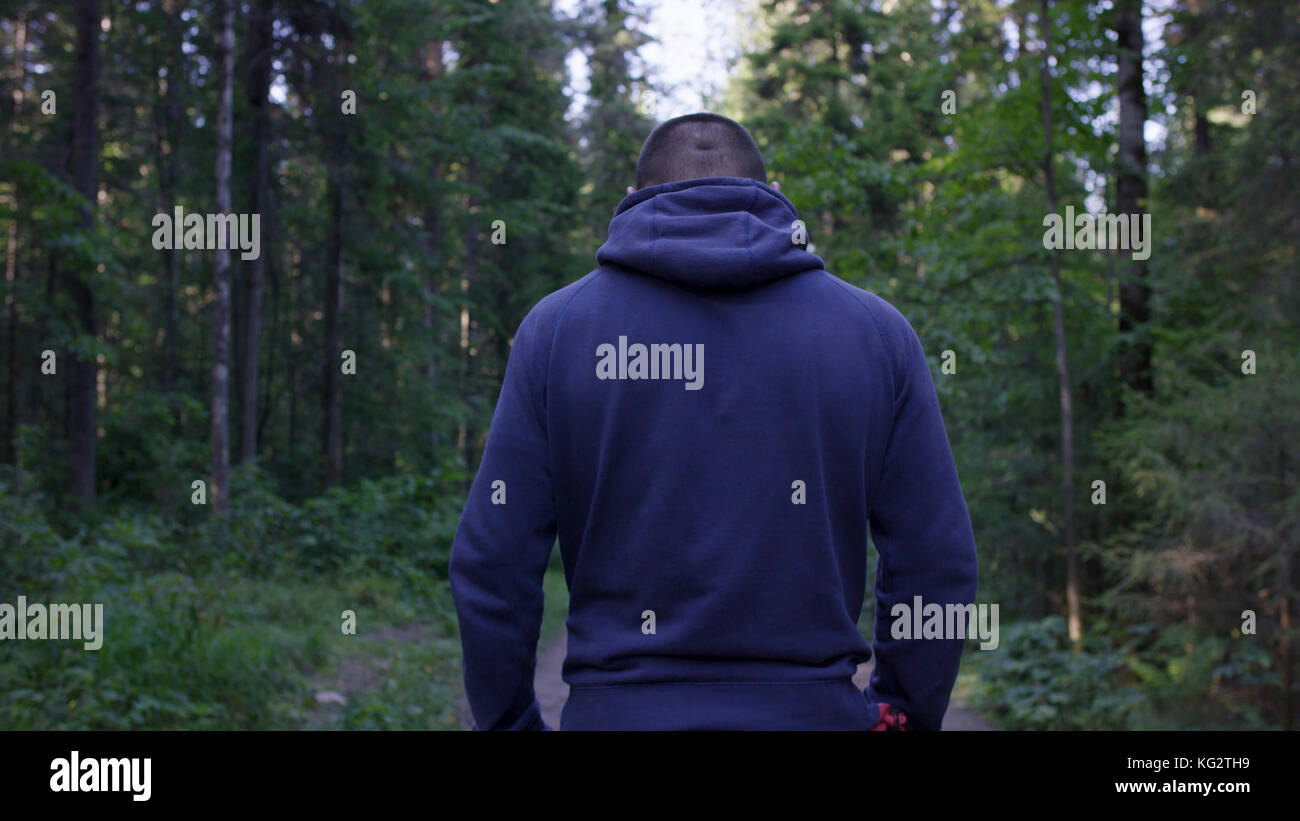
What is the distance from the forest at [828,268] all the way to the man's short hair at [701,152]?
256 inches

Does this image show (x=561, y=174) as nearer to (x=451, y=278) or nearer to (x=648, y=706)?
(x=451, y=278)

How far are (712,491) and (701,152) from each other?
0.84 metres

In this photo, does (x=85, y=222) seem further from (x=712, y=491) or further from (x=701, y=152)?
(x=712, y=491)

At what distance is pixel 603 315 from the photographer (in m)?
2.04

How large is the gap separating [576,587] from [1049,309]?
37.9 feet

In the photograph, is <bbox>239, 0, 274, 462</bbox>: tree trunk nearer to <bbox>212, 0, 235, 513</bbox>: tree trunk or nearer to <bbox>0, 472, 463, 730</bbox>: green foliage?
<bbox>212, 0, 235, 513</bbox>: tree trunk

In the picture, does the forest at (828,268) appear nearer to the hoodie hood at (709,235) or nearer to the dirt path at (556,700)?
the dirt path at (556,700)

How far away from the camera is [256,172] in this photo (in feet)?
60.9

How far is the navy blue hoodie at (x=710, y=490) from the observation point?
1.91m

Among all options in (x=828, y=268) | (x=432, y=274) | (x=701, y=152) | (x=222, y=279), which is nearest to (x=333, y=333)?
(x=432, y=274)

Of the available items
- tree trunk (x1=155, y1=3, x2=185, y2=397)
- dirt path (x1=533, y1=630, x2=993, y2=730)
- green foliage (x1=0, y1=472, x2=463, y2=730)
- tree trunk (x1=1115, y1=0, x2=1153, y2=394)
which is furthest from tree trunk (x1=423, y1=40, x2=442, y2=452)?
tree trunk (x1=1115, y1=0, x2=1153, y2=394)

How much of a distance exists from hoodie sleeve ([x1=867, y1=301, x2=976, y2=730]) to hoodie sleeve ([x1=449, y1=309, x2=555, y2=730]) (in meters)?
0.75

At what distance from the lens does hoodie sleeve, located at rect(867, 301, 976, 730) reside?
6.93ft

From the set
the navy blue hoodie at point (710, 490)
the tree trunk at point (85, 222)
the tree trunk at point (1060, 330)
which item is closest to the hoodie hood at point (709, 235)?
the navy blue hoodie at point (710, 490)
